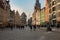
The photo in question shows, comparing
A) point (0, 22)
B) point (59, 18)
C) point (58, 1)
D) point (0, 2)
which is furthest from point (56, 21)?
point (0, 2)

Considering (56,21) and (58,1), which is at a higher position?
(58,1)

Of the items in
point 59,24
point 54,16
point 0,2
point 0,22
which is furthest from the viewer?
point 0,2

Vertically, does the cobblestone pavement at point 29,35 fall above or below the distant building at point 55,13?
below

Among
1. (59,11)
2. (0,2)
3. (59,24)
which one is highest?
(0,2)

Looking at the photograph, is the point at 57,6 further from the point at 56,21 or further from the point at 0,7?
the point at 0,7

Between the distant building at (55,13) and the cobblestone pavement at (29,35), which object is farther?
the distant building at (55,13)

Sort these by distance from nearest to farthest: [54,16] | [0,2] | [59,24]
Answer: [59,24]
[54,16]
[0,2]

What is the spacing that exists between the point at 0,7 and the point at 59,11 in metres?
41.0

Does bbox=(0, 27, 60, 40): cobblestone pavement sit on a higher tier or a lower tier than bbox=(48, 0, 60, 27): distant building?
lower

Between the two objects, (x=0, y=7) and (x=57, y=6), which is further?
(x=0, y=7)

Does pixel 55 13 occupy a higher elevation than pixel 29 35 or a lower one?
higher

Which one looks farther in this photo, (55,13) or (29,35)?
(55,13)

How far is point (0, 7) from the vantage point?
13100cm

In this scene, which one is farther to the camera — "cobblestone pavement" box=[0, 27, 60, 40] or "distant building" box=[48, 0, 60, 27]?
"distant building" box=[48, 0, 60, 27]
